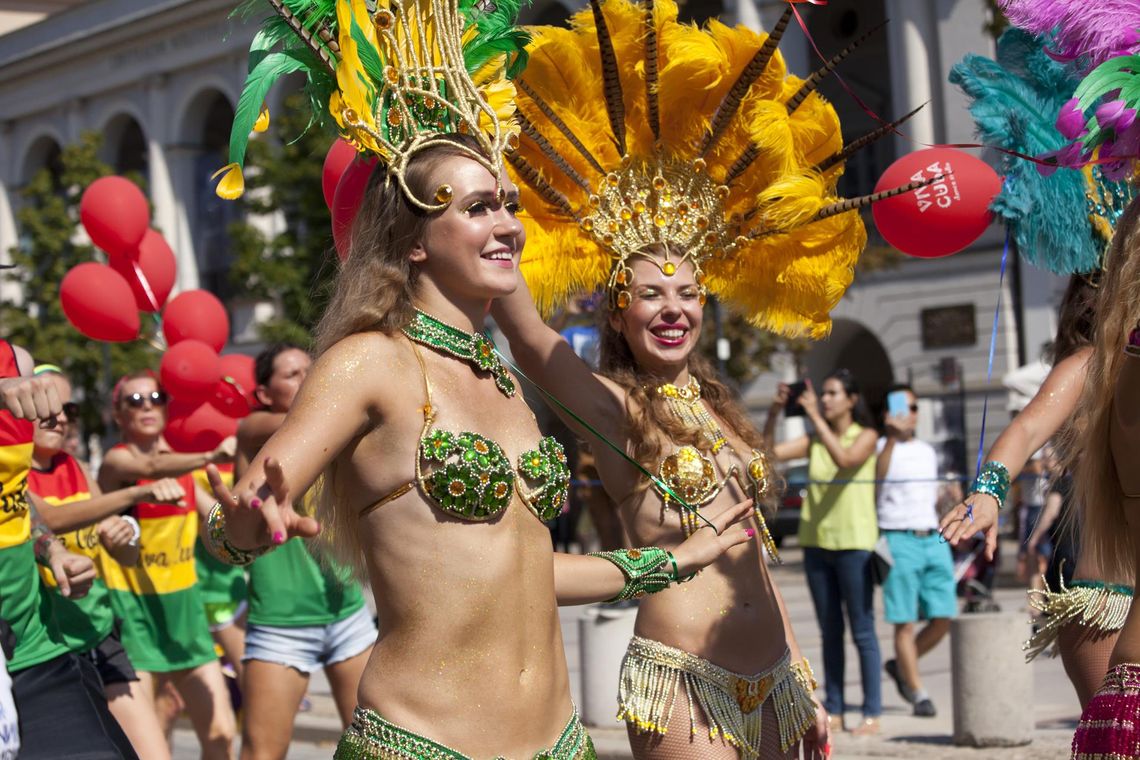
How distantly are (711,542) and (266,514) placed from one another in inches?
47.8

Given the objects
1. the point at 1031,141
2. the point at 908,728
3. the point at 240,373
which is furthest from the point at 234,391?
the point at 908,728

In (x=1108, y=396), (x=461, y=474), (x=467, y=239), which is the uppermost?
(x=467, y=239)

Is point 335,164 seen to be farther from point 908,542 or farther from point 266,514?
point 908,542

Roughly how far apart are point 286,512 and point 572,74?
213 centimetres

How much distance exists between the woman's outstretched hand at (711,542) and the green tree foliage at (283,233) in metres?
20.3

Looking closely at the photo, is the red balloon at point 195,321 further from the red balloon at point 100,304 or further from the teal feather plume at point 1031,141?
the teal feather plume at point 1031,141

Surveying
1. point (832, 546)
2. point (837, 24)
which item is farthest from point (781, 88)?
point (837, 24)

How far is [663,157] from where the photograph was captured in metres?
4.47

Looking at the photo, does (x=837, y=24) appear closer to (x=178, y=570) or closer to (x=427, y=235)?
(x=178, y=570)

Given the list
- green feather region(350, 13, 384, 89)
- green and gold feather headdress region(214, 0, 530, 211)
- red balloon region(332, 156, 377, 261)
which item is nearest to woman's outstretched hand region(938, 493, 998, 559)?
green and gold feather headdress region(214, 0, 530, 211)

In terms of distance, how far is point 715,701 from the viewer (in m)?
4.03

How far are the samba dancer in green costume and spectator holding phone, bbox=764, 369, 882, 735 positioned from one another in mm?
5101

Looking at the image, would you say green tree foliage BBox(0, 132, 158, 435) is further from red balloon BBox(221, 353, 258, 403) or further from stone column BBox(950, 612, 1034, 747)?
stone column BBox(950, 612, 1034, 747)

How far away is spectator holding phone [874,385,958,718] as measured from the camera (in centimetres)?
877
